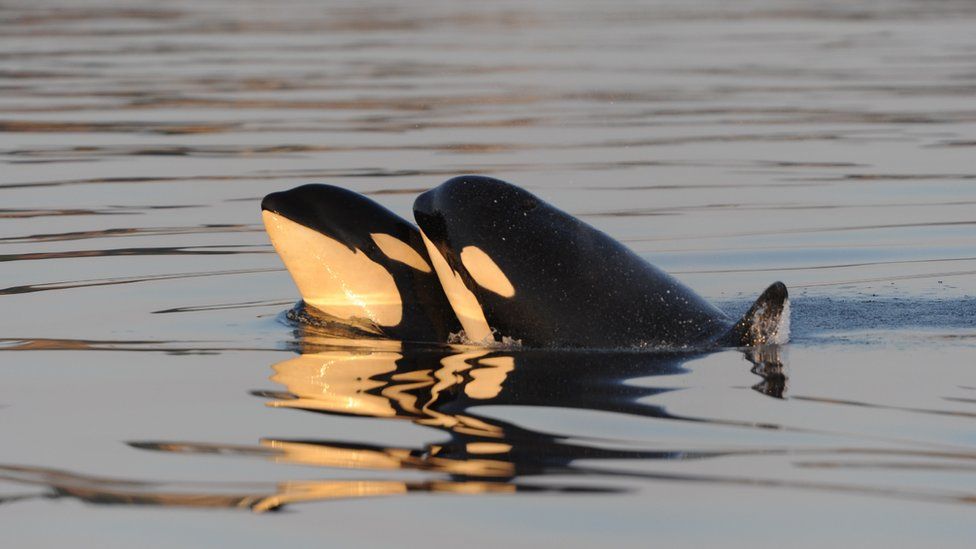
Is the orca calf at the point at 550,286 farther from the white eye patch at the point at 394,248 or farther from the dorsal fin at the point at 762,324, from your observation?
the white eye patch at the point at 394,248

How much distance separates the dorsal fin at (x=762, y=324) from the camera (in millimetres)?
8406

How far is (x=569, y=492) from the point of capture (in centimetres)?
598

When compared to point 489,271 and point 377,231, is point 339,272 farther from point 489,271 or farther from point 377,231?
point 489,271

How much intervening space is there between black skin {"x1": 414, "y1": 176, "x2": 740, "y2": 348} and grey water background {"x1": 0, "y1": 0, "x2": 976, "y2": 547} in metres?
0.31

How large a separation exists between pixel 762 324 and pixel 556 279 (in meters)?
1.03

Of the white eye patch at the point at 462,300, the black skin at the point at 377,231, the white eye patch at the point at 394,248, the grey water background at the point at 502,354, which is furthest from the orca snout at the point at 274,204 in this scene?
the white eye patch at the point at 462,300

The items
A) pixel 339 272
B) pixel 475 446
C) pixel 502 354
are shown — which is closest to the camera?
pixel 475 446

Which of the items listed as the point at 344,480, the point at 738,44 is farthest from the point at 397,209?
the point at 738,44

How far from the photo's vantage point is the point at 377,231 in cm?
930

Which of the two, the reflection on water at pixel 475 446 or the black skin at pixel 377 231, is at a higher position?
the black skin at pixel 377 231

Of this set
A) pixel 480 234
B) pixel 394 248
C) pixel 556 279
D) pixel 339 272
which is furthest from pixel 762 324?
pixel 339 272

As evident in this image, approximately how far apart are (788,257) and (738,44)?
21.3 metres

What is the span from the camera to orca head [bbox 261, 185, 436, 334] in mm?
9273

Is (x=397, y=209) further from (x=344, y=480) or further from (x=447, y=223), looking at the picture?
(x=344, y=480)
